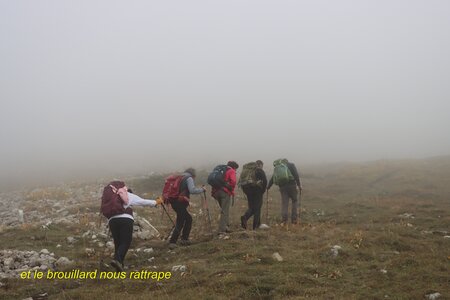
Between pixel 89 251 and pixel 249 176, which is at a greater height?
pixel 249 176

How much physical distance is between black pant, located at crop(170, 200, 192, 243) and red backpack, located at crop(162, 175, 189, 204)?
0.54ft

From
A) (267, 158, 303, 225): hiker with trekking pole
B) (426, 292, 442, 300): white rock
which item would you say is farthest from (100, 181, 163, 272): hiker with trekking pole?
(267, 158, 303, 225): hiker with trekking pole

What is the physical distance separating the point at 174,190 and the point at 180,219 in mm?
1058

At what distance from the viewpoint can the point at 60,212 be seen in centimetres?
2689

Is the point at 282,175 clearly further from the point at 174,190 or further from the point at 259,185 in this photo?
the point at 174,190

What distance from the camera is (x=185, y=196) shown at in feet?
50.2

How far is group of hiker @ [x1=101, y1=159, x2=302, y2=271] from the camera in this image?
12.2m

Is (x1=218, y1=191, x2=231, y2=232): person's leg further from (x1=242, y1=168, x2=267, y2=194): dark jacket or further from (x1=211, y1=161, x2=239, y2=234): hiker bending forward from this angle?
(x1=242, y1=168, x2=267, y2=194): dark jacket

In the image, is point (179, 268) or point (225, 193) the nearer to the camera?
point (179, 268)

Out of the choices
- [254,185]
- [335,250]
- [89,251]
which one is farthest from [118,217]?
[254,185]

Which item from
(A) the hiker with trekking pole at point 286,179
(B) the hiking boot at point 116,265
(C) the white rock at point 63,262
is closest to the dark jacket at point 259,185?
(A) the hiker with trekking pole at point 286,179

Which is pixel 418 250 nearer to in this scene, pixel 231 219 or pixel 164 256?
pixel 164 256

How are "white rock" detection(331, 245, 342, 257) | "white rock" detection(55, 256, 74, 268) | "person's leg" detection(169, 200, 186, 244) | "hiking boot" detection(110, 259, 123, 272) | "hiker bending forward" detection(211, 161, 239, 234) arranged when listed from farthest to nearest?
"hiker bending forward" detection(211, 161, 239, 234) < "person's leg" detection(169, 200, 186, 244) < "white rock" detection(55, 256, 74, 268) < "white rock" detection(331, 245, 342, 257) < "hiking boot" detection(110, 259, 123, 272)

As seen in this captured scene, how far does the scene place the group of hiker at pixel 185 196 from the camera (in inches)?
482
